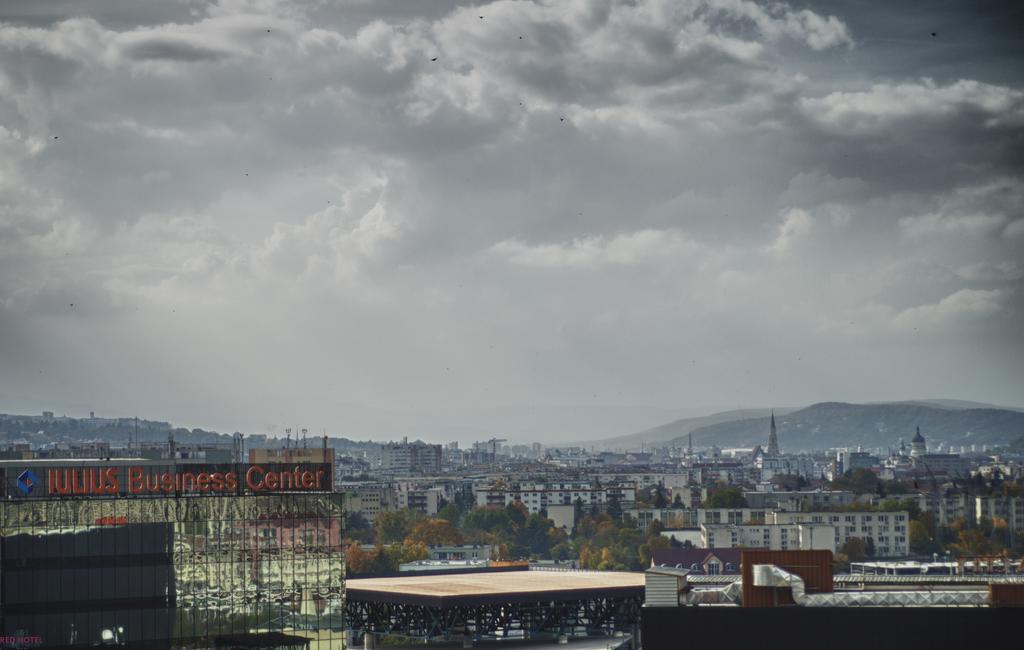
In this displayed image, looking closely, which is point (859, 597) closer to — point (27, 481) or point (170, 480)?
point (170, 480)

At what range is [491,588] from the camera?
14912cm

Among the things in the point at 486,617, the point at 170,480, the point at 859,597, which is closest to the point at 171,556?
the point at 170,480

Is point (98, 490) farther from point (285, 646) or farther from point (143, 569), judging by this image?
point (285, 646)

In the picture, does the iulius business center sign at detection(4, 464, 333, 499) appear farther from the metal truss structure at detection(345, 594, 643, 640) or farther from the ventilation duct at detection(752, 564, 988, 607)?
the metal truss structure at detection(345, 594, 643, 640)

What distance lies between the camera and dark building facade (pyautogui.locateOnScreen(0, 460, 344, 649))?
327 feet

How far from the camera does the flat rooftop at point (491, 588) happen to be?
463ft

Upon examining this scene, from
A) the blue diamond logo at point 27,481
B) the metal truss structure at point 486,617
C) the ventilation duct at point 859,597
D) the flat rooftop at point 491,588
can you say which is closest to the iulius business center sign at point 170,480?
the blue diamond logo at point 27,481

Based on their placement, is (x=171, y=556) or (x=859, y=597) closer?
(x=859, y=597)

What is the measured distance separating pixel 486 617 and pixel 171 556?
49.3m

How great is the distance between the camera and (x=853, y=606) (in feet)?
255

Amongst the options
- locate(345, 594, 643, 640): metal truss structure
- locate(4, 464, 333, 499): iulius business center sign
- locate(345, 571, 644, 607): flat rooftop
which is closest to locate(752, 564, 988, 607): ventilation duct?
locate(4, 464, 333, 499): iulius business center sign

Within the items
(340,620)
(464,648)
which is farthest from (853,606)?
(464,648)

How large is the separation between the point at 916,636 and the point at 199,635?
44.5m

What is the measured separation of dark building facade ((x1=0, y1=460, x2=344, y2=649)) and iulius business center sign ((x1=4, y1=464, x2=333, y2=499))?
6 centimetres
